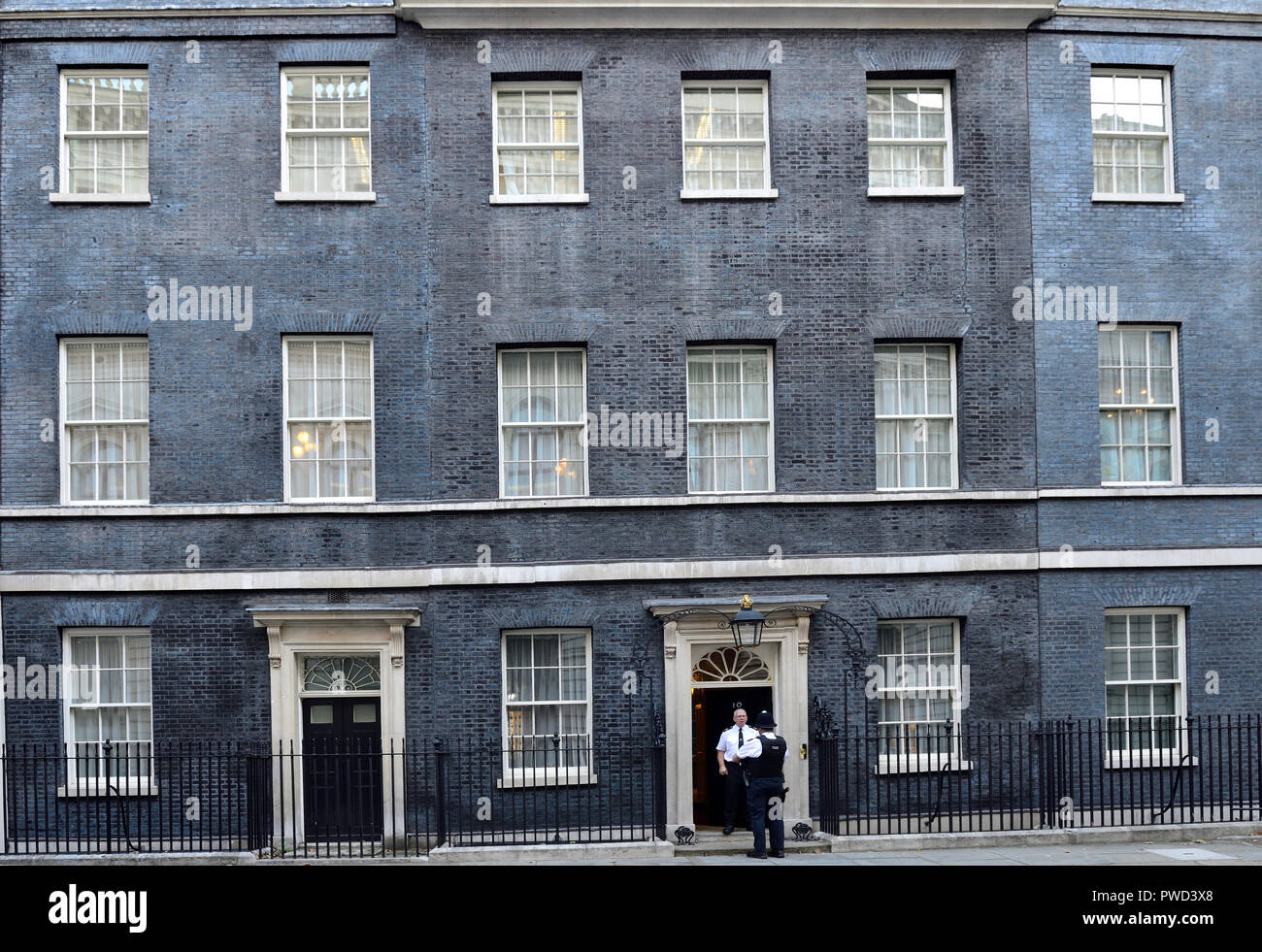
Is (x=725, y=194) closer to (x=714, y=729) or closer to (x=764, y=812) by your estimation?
(x=714, y=729)

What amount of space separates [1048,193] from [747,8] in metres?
5.07

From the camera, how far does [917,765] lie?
55.1 feet

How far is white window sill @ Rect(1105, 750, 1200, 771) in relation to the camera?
56.3ft

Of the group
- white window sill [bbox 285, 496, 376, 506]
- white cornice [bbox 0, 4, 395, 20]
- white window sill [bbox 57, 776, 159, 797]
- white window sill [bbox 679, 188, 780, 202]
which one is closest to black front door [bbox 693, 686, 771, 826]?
white window sill [bbox 285, 496, 376, 506]

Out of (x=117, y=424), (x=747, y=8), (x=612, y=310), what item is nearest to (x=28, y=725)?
(x=117, y=424)

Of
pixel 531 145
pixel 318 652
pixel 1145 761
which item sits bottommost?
pixel 1145 761

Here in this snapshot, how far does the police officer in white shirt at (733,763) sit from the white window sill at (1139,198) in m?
9.06

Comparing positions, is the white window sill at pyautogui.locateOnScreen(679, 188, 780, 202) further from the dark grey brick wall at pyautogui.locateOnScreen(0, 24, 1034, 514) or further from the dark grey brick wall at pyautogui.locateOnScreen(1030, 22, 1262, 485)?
the dark grey brick wall at pyautogui.locateOnScreen(1030, 22, 1262, 485)

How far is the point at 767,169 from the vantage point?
17.5m

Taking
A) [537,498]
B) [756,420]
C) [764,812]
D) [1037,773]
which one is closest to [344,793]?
[537,498]

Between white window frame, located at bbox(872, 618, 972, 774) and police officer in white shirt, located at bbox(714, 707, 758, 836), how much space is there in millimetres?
1931

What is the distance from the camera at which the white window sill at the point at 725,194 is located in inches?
679

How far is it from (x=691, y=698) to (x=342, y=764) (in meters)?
4.90
